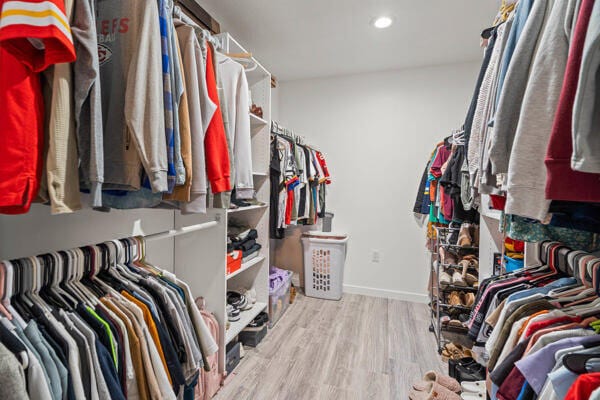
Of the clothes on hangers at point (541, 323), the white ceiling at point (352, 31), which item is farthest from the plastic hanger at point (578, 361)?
the white ceiling at point (352, 31)

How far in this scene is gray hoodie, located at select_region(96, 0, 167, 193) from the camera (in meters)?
→ 0.83

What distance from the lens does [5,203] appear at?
60 centimetres

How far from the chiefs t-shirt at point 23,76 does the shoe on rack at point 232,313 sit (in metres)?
1.51

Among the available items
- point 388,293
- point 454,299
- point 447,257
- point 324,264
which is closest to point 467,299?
point 454,299

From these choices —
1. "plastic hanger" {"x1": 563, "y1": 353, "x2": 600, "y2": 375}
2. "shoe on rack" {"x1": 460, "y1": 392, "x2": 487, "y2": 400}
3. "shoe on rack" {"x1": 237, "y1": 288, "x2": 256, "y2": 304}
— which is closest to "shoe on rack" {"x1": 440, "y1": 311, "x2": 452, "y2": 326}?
"shoe on rack" {"x1": 460, "y1": 392, "x2": 487, "y2": 400}

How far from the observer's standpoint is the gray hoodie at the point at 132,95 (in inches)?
32.8

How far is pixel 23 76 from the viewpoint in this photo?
2.13 feet

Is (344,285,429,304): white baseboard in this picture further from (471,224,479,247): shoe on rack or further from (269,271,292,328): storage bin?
(471,224,479,247): shoe on rack

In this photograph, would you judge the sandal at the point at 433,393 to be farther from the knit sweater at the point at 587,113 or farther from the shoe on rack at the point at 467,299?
the knit sweater at the point at 587,113

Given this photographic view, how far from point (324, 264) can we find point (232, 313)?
4.30ft

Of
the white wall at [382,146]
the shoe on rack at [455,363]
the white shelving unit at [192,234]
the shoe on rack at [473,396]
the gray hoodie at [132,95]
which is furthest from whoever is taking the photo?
the white wall at [382,146]

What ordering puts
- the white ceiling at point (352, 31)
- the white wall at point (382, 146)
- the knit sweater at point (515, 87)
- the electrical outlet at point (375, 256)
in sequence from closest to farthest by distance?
the knit sweater at point (515, 87) → the white ceiling at point (352, 31) → the white wall at point (382, 146) → the electrical outlet at point (375, 256)

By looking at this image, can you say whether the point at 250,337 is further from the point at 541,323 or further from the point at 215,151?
the point at 541,323

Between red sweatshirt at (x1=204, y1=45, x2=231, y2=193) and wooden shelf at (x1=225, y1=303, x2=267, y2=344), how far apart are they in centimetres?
109
